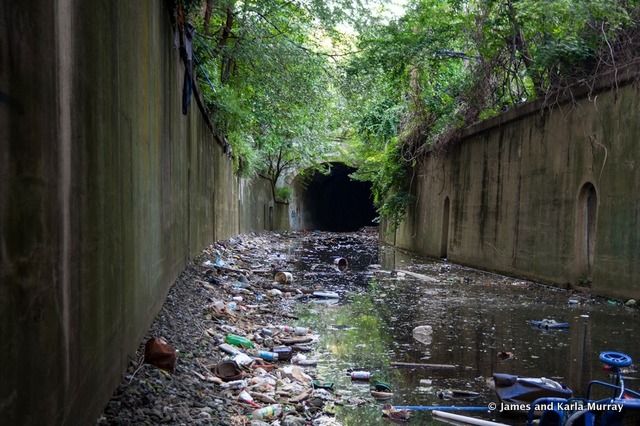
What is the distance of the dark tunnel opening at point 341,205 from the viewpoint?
42.3 metres

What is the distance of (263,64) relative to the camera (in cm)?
993

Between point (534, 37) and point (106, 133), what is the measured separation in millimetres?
8964

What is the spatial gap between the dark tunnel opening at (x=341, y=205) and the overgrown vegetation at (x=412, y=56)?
87.2ft

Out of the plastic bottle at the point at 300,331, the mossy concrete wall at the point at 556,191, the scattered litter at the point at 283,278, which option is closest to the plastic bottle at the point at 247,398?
the plastic bottle at the point at 300,331

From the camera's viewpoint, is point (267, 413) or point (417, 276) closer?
point (267, 413)

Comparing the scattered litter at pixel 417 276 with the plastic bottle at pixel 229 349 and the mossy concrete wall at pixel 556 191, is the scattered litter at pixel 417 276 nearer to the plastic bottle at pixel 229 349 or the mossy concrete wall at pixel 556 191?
the mossy concrete wall at pixel 556 191

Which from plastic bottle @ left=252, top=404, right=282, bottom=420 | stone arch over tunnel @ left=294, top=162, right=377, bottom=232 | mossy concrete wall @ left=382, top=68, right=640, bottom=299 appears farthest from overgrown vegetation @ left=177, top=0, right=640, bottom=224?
stone arch over tunnel @ left=294, top=162, right=377, bottom=232

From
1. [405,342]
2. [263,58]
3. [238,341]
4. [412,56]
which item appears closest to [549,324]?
[405,342]

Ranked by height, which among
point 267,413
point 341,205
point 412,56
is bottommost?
point 341,205

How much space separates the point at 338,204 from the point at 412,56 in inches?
1364

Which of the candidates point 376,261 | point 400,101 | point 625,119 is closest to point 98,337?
point 625,119

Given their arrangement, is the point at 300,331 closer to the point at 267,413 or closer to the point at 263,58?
the point at 267,413

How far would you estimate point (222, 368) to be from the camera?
3865mm

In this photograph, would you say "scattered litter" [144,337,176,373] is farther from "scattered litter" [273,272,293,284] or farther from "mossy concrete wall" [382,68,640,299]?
"mossy concrete wall" [382,68,640,299]
